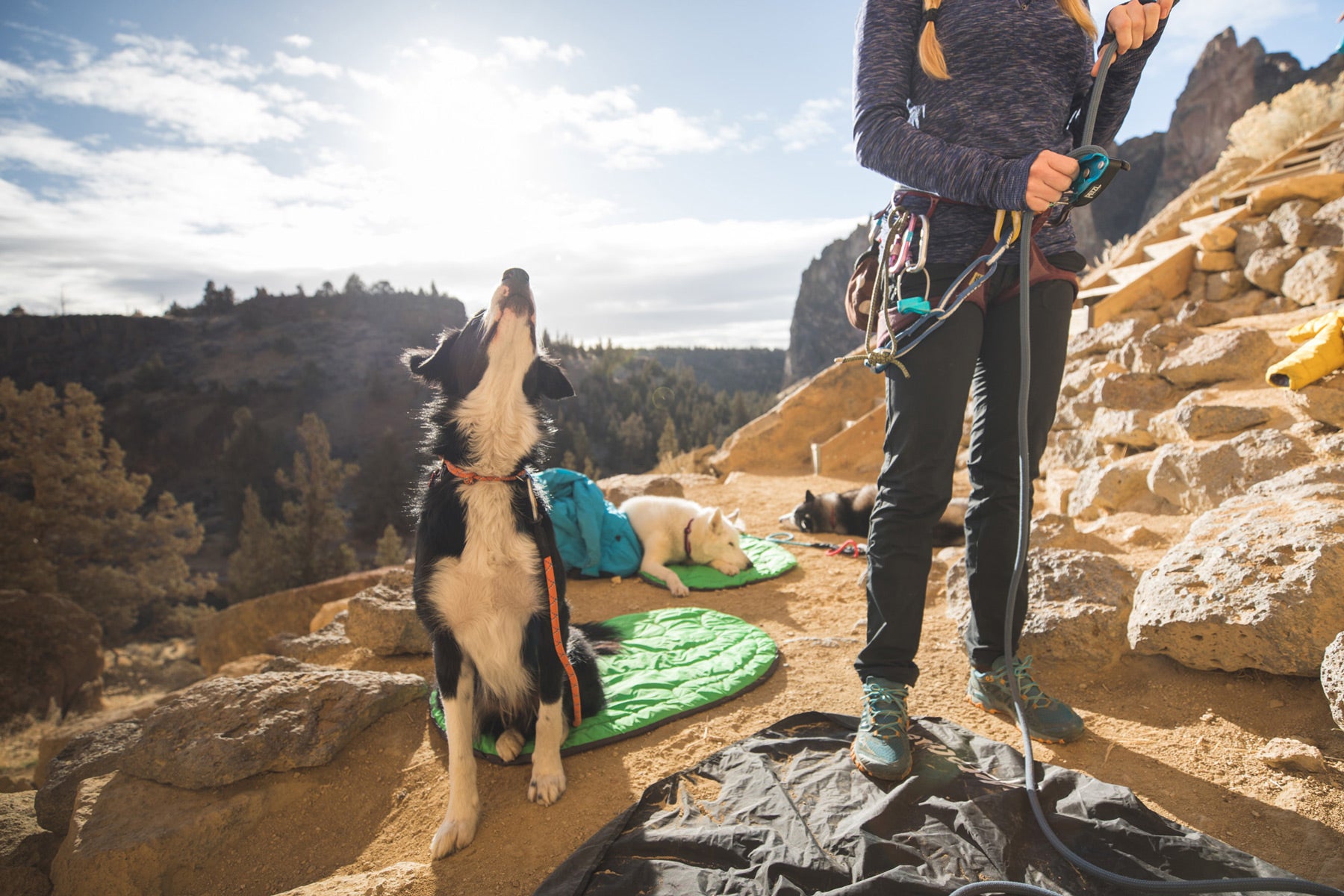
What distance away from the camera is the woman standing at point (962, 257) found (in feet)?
6.13

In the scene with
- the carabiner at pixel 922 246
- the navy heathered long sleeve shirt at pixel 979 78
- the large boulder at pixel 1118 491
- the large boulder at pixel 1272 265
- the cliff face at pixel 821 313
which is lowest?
the large boulder at pixel 1118 491

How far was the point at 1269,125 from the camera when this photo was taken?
12.4 m

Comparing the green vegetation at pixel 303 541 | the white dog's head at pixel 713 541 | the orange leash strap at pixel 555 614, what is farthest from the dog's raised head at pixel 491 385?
the green vegetation at pixel 303 541

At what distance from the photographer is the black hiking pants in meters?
1.95

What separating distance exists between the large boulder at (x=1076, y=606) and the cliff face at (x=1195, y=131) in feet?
117

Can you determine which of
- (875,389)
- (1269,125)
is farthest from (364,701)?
(1269,125)

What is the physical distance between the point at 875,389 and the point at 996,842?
1081 cm

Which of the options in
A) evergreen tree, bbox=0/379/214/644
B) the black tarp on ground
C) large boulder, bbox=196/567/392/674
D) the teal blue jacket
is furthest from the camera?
evergreen tree, bbox=0/379/214/644

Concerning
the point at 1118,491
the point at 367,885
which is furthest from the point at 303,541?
the point at 1118,491

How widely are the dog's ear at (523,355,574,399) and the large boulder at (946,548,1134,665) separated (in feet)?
6.13

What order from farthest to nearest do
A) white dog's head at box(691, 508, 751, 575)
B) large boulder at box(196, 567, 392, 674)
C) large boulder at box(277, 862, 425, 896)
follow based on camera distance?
large boulder at box(196, 567, 392, 674) → white dog's head at box(691, 508, 751, 575) → large boulder at box(277, 862, 425, 896)

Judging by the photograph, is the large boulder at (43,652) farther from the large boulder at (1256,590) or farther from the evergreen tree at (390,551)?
the large boulder at (1256,590)

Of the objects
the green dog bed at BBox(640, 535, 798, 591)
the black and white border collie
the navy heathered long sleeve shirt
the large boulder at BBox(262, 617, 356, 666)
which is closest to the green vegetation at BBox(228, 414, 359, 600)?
the large boulder at BBox(262, 617, 356, 666)

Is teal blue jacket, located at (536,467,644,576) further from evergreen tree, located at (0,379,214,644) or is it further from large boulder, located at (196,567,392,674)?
evergreen tree, located at (0,379,214,644)
